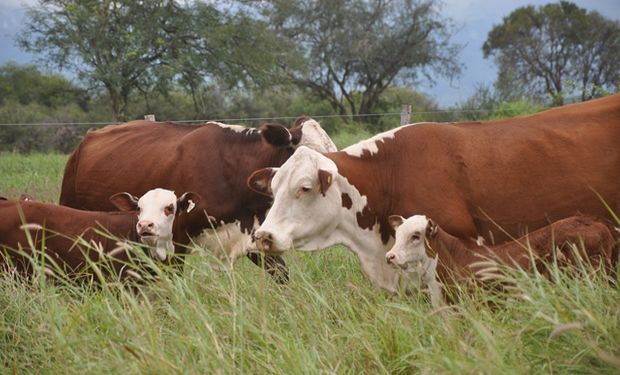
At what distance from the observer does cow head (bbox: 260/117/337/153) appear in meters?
6.46

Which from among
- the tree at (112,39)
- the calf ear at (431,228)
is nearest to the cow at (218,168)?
the calf ear at (431,228)

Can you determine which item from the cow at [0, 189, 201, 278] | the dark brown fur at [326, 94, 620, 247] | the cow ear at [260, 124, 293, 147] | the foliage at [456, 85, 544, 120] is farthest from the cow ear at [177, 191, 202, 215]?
the foliage at [456, 85, 544, 120]

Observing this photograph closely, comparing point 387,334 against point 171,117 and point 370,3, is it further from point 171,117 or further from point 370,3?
point 370,3

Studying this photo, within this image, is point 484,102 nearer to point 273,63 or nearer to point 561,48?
point 273,63

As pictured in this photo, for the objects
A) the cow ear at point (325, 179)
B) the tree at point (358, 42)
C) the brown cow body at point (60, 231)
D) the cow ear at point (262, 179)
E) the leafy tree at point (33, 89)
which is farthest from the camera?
the tree at point (358, 42)

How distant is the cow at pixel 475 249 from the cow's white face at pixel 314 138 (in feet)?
4.79

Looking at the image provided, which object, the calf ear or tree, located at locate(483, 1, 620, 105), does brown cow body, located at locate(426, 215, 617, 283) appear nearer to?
the calf ear

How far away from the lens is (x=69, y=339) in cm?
383

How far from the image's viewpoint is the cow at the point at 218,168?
21.4 feet

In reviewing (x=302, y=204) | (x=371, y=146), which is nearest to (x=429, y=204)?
(x=371, y=146)

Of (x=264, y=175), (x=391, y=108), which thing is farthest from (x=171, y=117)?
(x=264, y=175)

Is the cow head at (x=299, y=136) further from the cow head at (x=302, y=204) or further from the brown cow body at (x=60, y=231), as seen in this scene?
the brown cow body at (x=60, y=231)

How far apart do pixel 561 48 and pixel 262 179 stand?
43.5 meters

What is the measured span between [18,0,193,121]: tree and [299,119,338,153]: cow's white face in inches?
833
